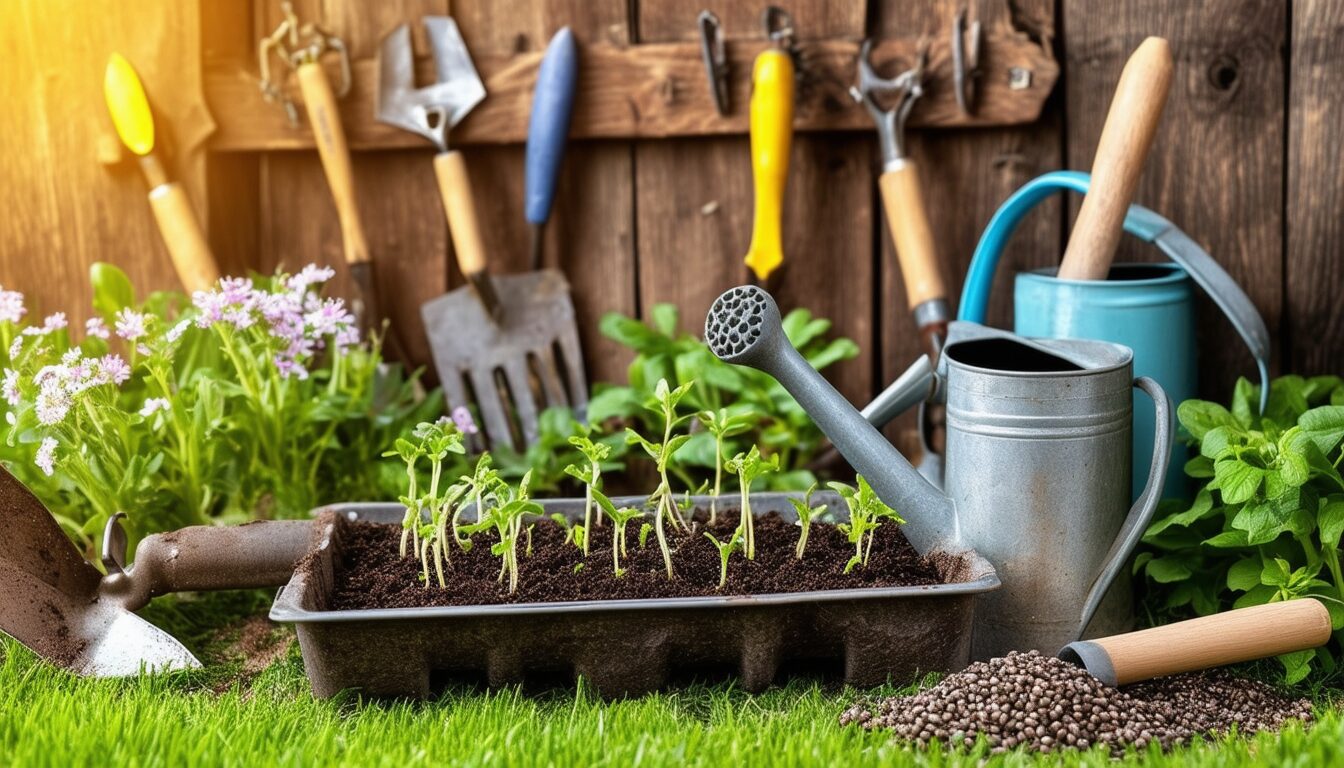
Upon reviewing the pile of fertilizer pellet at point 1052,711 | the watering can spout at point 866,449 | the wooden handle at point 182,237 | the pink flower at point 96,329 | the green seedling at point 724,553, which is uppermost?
the wooden handle at point 182,237

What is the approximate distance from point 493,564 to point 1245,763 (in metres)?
1.00

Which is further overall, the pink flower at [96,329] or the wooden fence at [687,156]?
the wooden fence at [687,156]

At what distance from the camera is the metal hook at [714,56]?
2.46m

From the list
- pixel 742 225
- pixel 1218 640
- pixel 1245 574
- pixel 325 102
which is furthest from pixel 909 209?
pixel 325 102

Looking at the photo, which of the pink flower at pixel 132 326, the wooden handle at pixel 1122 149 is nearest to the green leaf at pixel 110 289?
the pink flower at pixel 132 326

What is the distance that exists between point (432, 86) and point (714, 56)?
55 cm

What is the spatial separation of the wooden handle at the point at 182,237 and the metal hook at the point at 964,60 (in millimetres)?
1452

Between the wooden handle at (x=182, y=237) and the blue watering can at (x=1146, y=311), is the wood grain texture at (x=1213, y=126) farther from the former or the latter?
the wooden handle at (x=182, y=237)

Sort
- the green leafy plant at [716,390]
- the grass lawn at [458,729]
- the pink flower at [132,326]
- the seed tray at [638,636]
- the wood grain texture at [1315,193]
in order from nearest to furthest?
1. the grass lawn at [458,729]
2. the seed tray at [638,636]
3. the pink flower at [132,326]
4. the wood grain texture at [1315,193]
5. the green leafy plant at [716,390]

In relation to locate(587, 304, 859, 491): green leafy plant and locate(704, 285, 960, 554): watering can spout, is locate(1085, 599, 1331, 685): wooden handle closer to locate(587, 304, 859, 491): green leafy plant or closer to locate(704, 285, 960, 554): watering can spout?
locate(704, 285, 960, 554): watering can spout

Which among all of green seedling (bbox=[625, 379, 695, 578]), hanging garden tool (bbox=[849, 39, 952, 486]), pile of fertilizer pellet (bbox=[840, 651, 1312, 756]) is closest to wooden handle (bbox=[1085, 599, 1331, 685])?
pile of fertilizer pellet (bbox=[840, 651, 1312, 756])

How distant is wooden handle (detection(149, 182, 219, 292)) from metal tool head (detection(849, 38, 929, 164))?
128 cm

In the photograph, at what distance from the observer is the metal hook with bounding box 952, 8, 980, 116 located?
2.42 metres

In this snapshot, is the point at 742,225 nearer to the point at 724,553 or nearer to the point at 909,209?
the point at 909,209
